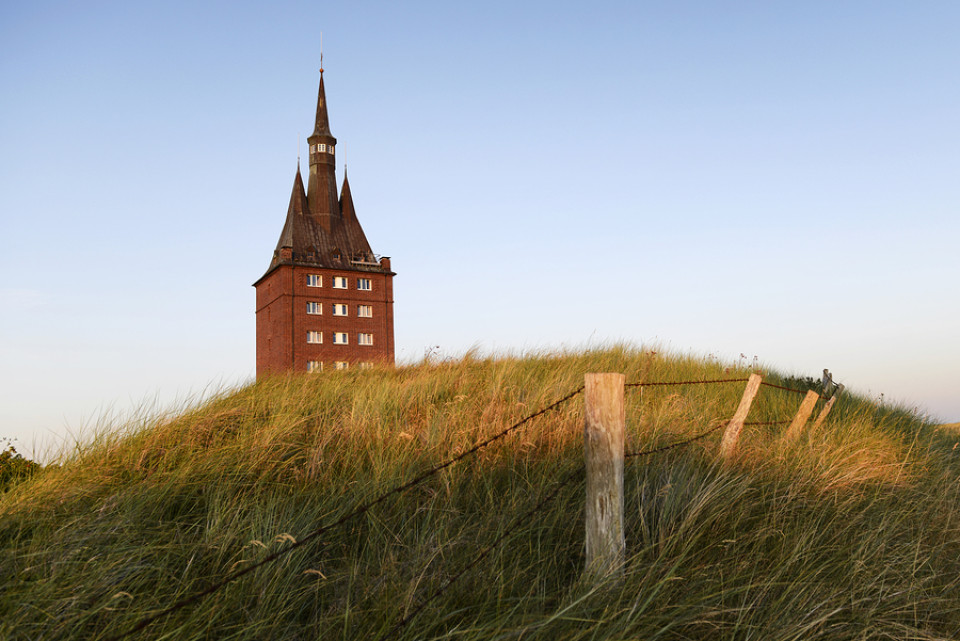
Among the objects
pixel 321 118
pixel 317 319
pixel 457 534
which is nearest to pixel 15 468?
pixel 457 534

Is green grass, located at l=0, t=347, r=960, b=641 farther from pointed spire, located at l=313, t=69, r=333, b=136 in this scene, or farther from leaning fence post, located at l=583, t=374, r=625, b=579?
pointed spire, located at l=313, t=69, r=333, b=136

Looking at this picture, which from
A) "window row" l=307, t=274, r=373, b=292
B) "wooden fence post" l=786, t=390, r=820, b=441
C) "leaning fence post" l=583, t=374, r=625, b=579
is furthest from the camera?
"window row" l=307, t=274, r=373, b=292

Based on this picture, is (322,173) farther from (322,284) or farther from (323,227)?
(322,284)

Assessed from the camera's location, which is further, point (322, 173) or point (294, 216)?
point (322, 173)

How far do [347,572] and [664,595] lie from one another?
5.36 ft

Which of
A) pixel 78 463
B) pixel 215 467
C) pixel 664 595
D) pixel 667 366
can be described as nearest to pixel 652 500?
pixel 664 595

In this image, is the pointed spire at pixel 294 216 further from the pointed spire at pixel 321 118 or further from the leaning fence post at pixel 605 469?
the leaning fence post at pixel 605 469

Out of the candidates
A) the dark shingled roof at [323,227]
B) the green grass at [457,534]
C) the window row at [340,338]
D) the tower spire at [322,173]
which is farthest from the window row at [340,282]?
the green grass at [457,534]

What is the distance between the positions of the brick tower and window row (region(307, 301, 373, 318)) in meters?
0.07

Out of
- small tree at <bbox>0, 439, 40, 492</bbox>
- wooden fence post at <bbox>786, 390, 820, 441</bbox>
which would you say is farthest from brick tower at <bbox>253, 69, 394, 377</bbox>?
wooden fence post at <bbox>786, 390, 820, 441</bbox>

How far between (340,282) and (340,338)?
13.7ft

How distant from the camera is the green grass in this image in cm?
296

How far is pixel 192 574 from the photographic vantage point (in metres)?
3.43

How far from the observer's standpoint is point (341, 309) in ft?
150
